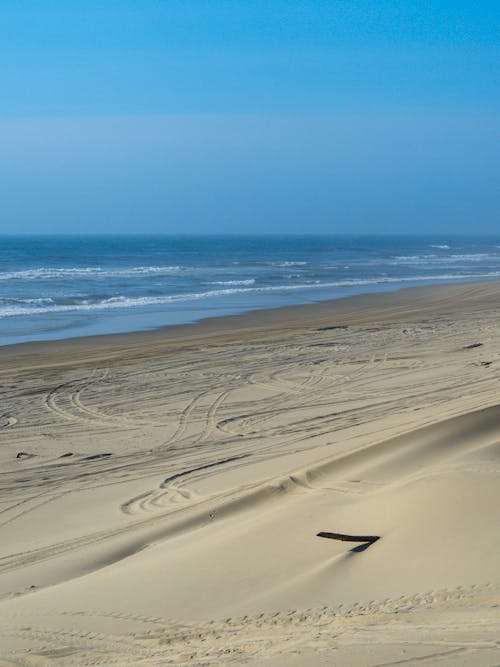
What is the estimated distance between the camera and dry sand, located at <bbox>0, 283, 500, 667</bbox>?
3.81 m

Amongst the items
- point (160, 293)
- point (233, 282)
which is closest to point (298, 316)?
point (160, 293)

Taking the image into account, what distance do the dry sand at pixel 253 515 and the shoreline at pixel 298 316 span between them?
429 centimetres

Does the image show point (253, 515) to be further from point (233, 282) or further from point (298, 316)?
point (233, 282)

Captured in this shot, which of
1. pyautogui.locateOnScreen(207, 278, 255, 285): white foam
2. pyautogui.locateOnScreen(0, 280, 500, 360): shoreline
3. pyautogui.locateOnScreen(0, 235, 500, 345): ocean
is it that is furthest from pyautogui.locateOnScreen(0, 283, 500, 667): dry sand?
pyautogui.locateOnScreen(207, 278, 255, 285): white foam

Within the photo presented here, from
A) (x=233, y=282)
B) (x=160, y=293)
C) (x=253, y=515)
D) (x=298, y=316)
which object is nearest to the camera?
(x=253, y=515)

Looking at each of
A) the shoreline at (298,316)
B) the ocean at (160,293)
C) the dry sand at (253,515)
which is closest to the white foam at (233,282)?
the ocean at (160,293)

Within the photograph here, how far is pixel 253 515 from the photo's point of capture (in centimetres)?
573

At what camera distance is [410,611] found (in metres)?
3.79

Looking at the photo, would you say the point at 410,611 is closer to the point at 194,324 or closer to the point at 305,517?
the point at 305,517

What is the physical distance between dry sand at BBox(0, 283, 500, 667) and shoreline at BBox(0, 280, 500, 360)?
429cm

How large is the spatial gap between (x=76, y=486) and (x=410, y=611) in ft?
13.4

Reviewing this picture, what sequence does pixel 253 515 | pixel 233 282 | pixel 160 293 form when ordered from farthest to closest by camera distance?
1. pixel 233 282
2. pixel 160 293
3. pixel 253 515

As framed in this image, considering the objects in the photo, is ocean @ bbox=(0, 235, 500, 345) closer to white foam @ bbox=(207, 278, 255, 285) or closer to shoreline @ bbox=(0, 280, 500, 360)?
white foam @ bbox=(207, 278, 255, 285)

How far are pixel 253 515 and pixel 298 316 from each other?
17.1 m
